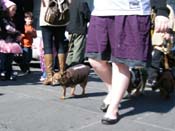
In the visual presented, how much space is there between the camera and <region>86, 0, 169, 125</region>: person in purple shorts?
459 centimetres

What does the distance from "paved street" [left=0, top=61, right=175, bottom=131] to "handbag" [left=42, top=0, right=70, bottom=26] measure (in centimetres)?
101

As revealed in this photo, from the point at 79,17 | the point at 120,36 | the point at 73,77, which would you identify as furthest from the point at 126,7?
the point at 79,17

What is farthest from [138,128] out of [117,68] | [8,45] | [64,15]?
[8,45]

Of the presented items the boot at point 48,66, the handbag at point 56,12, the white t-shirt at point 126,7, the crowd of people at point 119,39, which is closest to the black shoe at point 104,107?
the crowd of people at point 119,39

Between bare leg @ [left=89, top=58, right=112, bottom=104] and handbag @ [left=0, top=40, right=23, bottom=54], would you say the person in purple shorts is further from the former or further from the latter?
handbag @ [left=0, top=40, right=23, bottom=54]

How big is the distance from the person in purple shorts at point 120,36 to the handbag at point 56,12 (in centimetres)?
200

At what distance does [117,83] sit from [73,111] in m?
0.76

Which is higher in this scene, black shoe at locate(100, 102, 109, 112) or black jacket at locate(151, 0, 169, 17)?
black jacket at locate(151, 0, 169, 17)

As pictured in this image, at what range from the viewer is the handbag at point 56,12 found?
6.78m

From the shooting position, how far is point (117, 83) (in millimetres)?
4695

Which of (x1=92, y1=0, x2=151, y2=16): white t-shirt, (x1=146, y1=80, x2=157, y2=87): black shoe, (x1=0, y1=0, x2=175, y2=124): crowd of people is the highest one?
(x1=92, y1=0, x2=151, y2=16): white t-shirt

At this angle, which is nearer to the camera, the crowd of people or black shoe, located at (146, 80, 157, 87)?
the crowd of people

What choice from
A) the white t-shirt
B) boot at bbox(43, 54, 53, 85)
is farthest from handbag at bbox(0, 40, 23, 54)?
the white t-shirt

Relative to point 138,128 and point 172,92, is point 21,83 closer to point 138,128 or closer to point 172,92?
point 172,92
